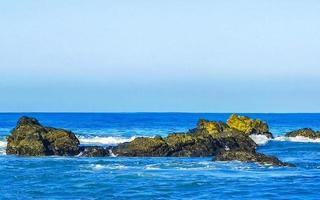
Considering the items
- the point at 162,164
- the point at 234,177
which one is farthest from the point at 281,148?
the point at 234,177

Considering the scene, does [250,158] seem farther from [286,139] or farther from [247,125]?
[247,125]

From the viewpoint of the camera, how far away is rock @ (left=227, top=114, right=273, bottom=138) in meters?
93.5

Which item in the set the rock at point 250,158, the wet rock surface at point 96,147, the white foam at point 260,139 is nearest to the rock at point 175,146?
the wet rock surface at point 96,147

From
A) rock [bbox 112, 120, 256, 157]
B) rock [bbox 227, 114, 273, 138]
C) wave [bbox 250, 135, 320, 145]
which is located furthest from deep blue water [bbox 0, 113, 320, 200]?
rock [bbox 227, 114, 273, 138]

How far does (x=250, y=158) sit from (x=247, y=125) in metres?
43.9

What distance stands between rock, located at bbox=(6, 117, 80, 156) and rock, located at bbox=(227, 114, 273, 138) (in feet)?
114

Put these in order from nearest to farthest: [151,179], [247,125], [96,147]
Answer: [151,179] < [96,147] < [247,125]

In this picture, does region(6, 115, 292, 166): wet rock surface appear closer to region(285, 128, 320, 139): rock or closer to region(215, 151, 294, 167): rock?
region(215, 151, 294, 167): rock

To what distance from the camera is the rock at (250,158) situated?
50.4 m

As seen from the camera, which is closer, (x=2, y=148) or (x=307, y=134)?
(x=2, y=148)

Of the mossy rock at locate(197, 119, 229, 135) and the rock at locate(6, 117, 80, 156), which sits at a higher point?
the mossy rock at locate(197, 119, 229, 135)

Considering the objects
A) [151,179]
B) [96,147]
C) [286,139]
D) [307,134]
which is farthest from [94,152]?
[307,134]

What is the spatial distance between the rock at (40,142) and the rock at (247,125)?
3489cm

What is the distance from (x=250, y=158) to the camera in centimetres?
5169
